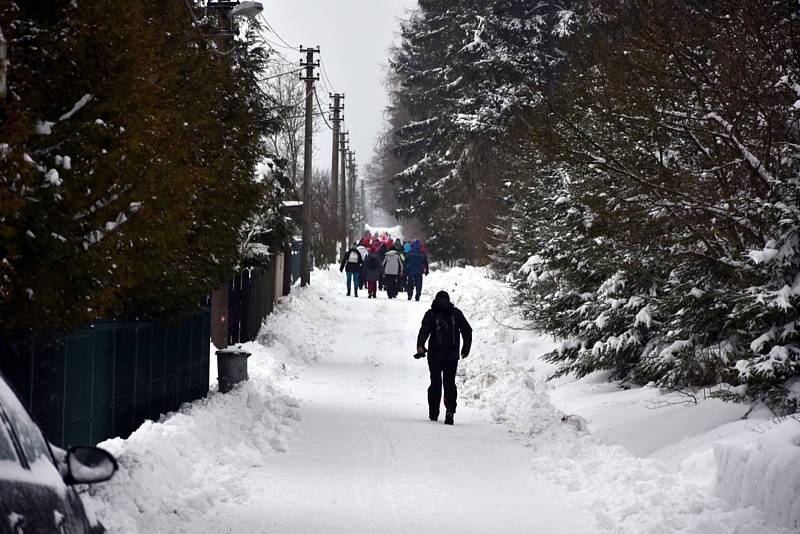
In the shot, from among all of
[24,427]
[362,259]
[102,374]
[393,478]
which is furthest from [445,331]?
[362,259]

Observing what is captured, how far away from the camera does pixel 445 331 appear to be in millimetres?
14164

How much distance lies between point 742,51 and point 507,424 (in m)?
5.73

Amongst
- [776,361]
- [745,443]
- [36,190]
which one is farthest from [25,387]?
[776,361]

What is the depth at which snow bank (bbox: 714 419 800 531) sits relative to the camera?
6.84 metres

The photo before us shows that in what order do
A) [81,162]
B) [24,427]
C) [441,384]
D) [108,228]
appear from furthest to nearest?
[441,384]
[108,228]
[81,162]
[24,427]

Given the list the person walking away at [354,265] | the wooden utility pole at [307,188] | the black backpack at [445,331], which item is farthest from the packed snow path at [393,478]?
the person walking away at [354,265]

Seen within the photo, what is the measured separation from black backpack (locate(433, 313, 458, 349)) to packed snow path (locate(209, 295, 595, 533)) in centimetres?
103

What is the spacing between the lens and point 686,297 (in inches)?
443

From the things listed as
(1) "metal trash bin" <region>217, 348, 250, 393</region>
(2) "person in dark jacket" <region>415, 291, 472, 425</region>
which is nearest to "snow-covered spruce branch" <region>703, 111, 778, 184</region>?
(2) "person in dark jacket" <region>415, 291, 472, 425</region>

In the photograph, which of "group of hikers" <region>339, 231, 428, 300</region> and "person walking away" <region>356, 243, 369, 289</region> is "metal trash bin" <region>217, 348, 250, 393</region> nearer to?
"group of hikers" <region>339, 231, 428, 300</region>

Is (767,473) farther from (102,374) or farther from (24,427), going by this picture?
(102,374)

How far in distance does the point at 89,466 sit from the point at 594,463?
23.8 feet

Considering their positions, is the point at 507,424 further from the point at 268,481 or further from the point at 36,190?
the point at 36,190

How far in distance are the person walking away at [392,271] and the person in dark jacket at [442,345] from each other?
20.4 meters
